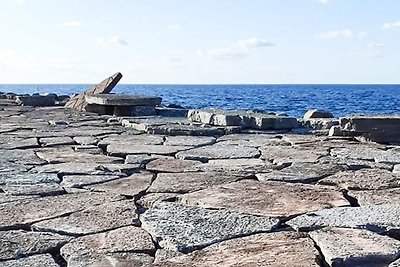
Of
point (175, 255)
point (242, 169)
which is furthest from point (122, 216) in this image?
point (242, 169)

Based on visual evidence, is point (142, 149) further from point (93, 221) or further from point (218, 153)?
point (93, 221)

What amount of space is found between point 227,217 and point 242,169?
117 cm

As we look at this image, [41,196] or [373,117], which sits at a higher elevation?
[373,117]

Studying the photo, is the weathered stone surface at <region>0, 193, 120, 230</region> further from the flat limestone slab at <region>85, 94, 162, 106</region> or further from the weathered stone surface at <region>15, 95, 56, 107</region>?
the weathered stone surface at <region>15, 95, 56, 107</region>

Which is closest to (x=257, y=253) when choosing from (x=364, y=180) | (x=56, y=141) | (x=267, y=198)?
(x=267, y=198)

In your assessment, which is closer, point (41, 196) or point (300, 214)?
point (300, 214)

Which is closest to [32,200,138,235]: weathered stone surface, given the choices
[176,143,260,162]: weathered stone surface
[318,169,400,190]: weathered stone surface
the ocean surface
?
[318,169,400,190]: weathered stone surface

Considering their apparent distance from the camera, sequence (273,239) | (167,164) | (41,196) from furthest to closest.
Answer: (167,164) → (41,196) → (273,239)

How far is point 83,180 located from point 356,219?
1.62 m

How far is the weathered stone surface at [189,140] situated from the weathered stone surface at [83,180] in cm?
145

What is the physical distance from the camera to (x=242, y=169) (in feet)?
12.3

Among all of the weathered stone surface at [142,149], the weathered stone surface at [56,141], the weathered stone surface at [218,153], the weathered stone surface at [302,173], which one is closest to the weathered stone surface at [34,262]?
the weathered stone surface at [302,173]

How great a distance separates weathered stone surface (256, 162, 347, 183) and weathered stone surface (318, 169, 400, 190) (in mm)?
84

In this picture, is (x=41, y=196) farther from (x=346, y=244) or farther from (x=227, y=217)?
(x=346, y=244)
